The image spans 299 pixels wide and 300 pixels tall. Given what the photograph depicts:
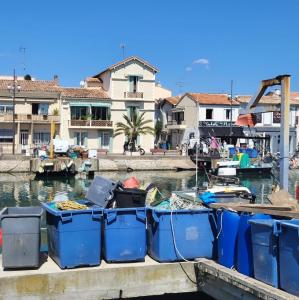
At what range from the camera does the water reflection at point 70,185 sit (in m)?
31.0

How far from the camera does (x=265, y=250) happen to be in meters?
7.16

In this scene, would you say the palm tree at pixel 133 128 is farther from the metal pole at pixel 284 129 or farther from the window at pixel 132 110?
the metal pole at pixel 284 129

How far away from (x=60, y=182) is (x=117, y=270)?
33.9m

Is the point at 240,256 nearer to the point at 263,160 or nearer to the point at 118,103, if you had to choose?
the point at 263,160

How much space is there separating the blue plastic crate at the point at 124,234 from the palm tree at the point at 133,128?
165ft

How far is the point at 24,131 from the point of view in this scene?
189ft

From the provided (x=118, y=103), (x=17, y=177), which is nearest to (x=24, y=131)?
(x=118, y=103)

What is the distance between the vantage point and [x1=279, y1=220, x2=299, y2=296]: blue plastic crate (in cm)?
671

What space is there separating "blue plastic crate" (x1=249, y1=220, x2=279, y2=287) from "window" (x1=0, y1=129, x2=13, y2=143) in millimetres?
52021

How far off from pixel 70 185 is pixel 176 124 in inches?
1251

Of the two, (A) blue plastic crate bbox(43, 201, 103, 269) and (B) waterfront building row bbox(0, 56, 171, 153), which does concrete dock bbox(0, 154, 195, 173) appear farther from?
(A) blue plastic crate bbox(43, 201, 103, 269)

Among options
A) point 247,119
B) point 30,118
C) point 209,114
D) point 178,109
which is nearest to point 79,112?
point 30,118

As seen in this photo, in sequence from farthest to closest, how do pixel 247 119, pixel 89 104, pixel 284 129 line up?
pixel 89 104
pixel 247 119
pixel 284 129

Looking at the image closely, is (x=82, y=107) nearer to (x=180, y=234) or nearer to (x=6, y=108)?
(x=6, y=108)
